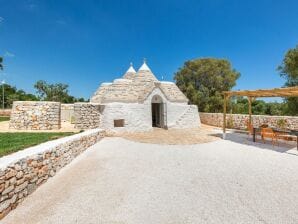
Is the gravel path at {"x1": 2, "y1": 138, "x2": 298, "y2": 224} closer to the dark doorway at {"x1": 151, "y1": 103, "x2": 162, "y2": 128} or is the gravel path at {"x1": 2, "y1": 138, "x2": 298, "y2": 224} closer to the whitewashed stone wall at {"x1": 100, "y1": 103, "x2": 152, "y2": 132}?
the whitewashed stone wall at {"x1": 100, "y1": 103, "x2": 152, "y2": 132}

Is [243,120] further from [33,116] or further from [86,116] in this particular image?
[33,116]

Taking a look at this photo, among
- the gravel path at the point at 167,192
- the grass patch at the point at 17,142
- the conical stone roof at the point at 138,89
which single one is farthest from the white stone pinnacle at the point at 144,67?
the gravel path at the point at 167,192

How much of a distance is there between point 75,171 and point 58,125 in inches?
354

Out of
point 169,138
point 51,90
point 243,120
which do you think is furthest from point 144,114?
point 51,90

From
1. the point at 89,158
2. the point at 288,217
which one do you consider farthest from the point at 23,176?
the point at 288,217

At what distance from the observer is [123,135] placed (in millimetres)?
12922

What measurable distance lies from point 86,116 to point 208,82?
61.3 feet

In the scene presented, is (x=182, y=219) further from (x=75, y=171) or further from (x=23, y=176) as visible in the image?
(x=75, y=171)

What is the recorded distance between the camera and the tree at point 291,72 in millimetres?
15852

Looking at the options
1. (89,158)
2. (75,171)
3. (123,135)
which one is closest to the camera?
(75,171)

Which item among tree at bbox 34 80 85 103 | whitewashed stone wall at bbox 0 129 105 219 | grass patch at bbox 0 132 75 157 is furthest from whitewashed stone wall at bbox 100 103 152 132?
tree at bbox 34 80 85 103

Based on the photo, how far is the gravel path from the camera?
11.0 ft

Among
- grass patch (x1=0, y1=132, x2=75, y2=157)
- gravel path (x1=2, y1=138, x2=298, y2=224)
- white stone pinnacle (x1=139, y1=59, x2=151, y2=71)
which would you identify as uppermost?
white stone pinnacle (x1=139, y1=59, x2=151, y2=71)

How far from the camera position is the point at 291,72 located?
54.1 feet
